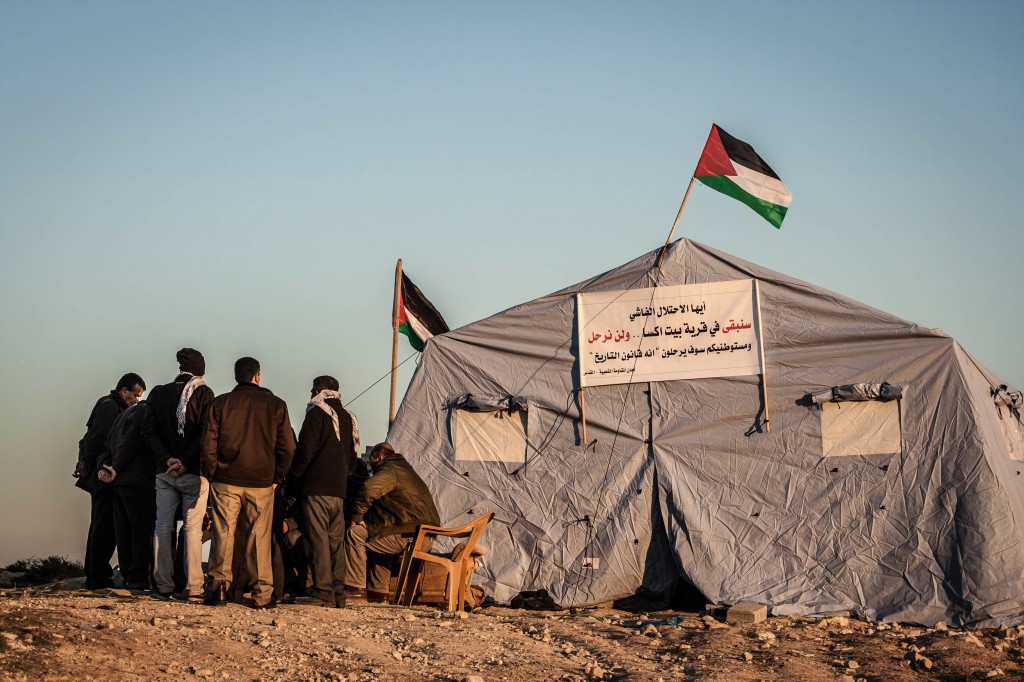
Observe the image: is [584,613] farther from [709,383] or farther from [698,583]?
[709,383]

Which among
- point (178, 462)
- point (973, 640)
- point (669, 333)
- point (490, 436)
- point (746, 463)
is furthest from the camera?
point (490, 436)

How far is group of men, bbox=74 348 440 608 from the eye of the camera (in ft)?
23.5

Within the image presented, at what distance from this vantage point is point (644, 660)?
6461 millimetres

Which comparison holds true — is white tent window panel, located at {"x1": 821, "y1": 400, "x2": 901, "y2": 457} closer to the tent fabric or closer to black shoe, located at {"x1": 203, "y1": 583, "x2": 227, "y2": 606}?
the tent fabric

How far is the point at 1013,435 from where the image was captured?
33.4 feet

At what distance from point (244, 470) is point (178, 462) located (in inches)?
22.2

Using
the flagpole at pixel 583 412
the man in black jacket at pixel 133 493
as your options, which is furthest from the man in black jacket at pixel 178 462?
the flagpole at pixel 583 412

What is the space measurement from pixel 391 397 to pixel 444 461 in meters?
1.57

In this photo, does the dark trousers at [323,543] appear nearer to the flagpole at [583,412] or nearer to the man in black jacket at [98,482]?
the man in black jacket at [98,482]

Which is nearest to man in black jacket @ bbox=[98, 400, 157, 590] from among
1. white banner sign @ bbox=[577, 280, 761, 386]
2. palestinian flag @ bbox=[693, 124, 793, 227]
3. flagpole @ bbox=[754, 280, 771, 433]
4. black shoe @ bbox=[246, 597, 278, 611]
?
black shoe @ bbox=[246, 597, 278, 611]

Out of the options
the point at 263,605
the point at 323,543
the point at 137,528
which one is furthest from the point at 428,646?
the point at 137,528

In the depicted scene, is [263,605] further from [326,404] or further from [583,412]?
[583,412]

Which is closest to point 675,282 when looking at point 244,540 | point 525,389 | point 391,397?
point 525,389

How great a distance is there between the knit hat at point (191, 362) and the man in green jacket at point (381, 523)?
5.20 ft
